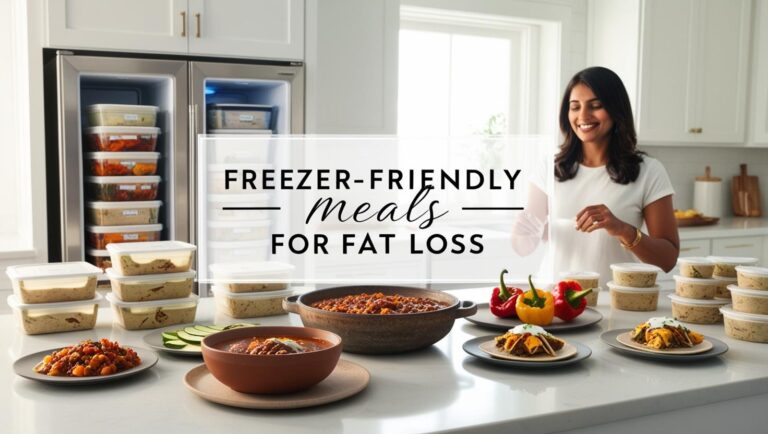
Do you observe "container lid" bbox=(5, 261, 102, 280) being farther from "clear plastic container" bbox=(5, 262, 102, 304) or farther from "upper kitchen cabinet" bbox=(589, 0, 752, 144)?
"upper kitchen cabinet" bbox=(589, 0, 752, 144)

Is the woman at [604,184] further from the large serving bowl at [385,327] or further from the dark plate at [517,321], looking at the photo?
the large serving bowl at [385,327]

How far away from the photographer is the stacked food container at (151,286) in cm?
189

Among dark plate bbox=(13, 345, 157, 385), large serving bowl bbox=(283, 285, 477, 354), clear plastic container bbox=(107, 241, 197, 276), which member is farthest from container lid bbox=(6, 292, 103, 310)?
large serving bowl bbox=(283, 285, 477, 354)

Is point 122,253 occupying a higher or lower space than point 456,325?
higher

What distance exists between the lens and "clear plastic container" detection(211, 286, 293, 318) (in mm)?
2029

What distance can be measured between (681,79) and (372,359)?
3.82 meters

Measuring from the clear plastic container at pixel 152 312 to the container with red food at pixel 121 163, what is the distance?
56.7 inches

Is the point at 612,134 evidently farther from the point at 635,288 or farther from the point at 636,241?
the point at 635,288

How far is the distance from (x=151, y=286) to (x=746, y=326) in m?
1.45

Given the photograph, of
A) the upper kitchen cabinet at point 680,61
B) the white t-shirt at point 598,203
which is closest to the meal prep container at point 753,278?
the white t-shirt at point 598,203

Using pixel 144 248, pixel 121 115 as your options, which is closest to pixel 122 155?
pixel 121 115

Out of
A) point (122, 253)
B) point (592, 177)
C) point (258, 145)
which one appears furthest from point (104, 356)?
point (258, 145)

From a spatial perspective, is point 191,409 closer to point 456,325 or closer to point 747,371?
point 456,325

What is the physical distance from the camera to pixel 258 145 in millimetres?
3707
